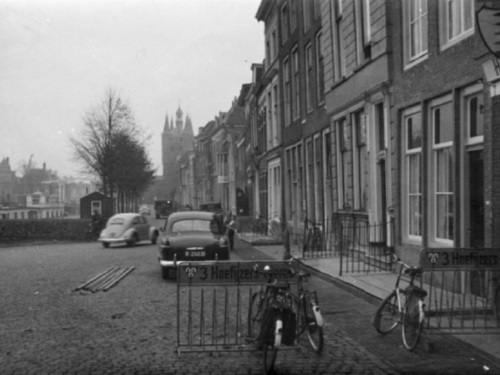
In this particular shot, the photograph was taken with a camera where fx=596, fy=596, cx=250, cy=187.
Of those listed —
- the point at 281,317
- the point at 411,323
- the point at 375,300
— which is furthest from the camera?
the point at 375,300

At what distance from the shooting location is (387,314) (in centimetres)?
760

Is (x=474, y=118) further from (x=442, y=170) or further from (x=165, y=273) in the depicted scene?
(x=165, y=273)

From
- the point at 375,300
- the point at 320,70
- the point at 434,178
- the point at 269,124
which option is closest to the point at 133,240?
the point at 269,124

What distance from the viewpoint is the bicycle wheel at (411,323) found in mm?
6605

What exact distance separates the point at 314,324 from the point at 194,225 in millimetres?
8882

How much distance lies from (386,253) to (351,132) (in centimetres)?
432

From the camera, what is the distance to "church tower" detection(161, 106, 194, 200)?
13500 cm

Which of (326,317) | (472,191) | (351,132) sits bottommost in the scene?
(326,317)

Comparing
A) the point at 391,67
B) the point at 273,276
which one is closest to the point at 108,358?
the point at 273,276

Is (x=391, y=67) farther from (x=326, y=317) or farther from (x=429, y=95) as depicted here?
(x=326, y=317)

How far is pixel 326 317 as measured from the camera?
889 cm

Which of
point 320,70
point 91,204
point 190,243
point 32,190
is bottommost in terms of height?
point 190,243

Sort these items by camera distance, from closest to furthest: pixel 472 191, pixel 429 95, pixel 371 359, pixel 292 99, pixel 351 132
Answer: pixel 371 359, pixel 472 191, pixel 429 95, pixel 351 132, pixel 292 99

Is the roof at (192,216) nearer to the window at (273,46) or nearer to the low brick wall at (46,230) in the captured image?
the window at (273,46)
